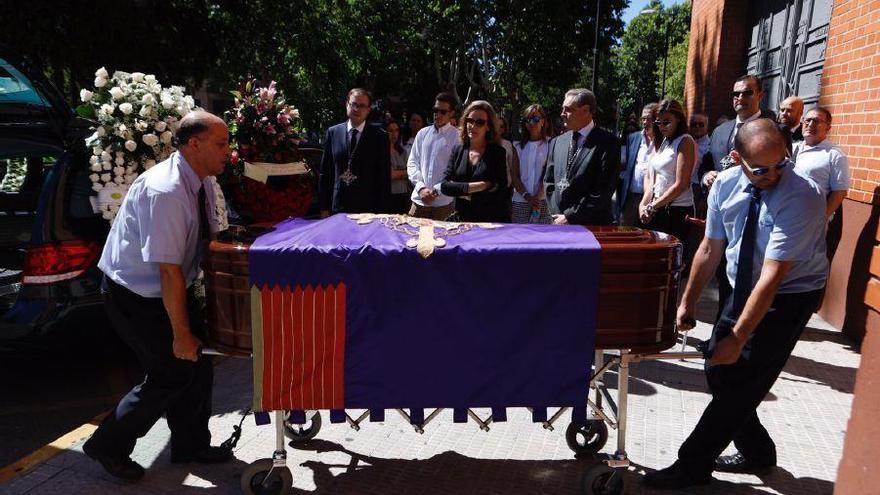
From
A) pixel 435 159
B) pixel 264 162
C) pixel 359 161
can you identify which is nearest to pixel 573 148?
pixel 435 159

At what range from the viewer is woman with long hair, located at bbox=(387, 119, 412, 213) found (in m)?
7.90

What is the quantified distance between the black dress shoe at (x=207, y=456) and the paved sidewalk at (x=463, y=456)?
0.04m

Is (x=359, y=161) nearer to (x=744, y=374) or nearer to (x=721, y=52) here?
(x=744, y=374)

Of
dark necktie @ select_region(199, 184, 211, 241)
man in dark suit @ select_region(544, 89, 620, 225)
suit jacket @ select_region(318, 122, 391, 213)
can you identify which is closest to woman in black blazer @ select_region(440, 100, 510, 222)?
man in dark suit @ select_region(544, 89, 620, 225)

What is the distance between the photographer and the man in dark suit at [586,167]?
4598 millimetres

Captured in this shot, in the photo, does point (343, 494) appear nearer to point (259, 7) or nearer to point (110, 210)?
point (110, 210)

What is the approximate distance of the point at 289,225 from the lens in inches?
125

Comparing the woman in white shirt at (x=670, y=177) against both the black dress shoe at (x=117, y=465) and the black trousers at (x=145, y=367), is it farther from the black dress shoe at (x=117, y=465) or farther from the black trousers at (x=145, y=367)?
the black dress shoe at (x=117, y=465)

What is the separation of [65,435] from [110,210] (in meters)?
1.42

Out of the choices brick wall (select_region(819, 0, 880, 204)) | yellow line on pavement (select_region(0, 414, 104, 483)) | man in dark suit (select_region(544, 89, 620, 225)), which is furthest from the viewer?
brick wall (select_region(819, 0, 880, 204))

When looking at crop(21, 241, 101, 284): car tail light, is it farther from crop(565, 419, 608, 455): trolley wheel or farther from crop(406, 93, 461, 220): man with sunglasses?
crop(565, 419, 608, 455): trolley wheel

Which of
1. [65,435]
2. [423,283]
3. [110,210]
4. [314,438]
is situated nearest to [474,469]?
[314,438]

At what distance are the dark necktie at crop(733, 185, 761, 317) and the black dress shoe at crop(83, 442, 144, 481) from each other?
120 inches

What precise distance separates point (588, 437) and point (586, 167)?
1.93 m
